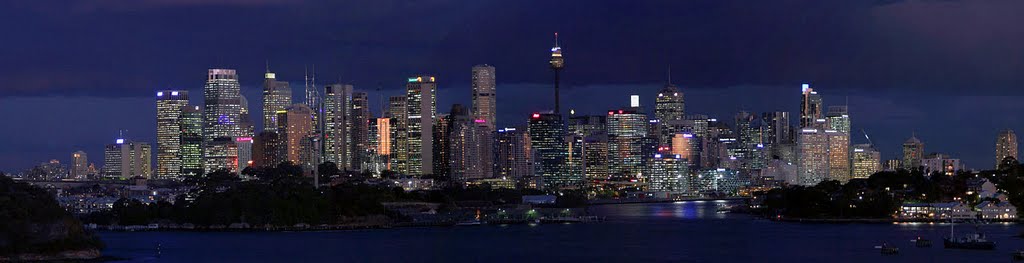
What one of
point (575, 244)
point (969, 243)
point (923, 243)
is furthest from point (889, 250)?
point (575, 244)

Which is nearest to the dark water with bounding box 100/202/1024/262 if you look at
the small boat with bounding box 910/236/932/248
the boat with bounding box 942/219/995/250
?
the small boat with bounding box 910/236/932/248

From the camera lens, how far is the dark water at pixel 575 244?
82.1 meters

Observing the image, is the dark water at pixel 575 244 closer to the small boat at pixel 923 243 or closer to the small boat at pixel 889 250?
the small boat at pixel 923 243

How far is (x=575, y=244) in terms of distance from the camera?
95.8m

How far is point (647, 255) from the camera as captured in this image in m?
84.2

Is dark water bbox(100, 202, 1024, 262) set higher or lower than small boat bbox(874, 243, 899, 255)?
lower

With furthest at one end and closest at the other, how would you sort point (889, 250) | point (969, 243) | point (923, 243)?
point (923, 243), point (969, 243), point (889, 250)

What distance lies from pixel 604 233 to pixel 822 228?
17.1 m

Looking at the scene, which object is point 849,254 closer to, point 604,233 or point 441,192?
point 604,233

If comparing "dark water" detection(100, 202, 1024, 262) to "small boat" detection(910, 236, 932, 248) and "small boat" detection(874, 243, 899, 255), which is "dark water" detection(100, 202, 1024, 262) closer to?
"small boat" detection(910, 236, 932, 248)

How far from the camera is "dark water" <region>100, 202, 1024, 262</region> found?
82062 mm

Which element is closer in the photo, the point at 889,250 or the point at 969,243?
the point at 889,250

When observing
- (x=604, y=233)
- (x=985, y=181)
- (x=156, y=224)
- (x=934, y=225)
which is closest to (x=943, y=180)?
(x=985, y=181)

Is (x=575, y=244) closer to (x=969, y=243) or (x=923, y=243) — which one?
(x=923, y=243)
